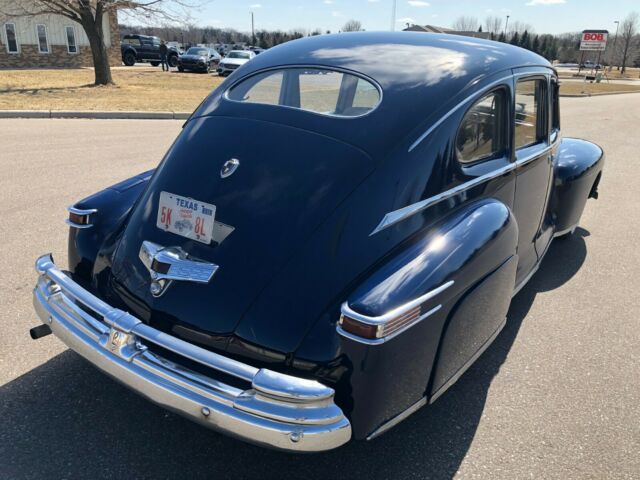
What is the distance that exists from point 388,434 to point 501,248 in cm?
103

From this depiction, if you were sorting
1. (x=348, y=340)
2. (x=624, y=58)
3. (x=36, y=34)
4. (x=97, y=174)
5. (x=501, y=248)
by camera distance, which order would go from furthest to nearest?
(x=624, y=58), (x=36, y=34), (x=97, y=174), (x=501, y=248), (x=348, y=340)

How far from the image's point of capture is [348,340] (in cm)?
189

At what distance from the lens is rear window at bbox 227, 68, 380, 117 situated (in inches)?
106

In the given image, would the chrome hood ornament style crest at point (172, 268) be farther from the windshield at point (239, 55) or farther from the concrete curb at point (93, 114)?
the windshield at point (239, 55)

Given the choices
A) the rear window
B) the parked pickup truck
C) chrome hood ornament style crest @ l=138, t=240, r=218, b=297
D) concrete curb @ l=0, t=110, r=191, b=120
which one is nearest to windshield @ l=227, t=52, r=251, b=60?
the parked pickup truck

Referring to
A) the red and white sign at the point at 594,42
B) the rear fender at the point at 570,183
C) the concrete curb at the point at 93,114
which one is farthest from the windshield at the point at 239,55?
the rear fender at the point at 570,183

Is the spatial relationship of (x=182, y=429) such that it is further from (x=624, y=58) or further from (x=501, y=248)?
(x=624, y=58)

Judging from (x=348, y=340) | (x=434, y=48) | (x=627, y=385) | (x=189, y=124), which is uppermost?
(x=434, y=48)

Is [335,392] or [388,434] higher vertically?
[335,392]

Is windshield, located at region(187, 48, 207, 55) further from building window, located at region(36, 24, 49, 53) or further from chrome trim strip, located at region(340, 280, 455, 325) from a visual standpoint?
chrome trim strip, located at region(340, 280, 455, 325)

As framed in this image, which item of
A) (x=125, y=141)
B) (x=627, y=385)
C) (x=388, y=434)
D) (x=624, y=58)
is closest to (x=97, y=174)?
(x=125, y=141)

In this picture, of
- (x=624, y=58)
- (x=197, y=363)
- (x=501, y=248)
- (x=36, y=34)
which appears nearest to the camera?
(x=197, y=363)

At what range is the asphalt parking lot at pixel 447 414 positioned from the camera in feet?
7.44

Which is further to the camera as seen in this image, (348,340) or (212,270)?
(212,270)
